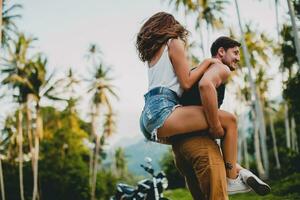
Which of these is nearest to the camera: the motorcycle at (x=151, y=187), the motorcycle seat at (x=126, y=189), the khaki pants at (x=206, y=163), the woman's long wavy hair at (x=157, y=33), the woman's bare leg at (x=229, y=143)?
the khaki pants at (x=206, y=163)

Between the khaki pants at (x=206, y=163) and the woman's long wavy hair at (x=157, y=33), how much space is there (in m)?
0.56

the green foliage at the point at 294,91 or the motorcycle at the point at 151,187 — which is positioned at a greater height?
the green foliage at the point at 294,91

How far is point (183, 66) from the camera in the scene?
229 centimetres

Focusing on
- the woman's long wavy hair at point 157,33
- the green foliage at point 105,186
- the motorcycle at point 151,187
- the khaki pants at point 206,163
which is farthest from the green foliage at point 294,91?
the green foliage at point 105,186

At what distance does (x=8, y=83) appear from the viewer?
3328 cm

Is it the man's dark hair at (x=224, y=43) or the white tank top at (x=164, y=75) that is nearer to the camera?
the white tank top at (x=164, y=75)

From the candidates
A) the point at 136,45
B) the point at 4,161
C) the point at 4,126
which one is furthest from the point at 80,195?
the point at 136,45

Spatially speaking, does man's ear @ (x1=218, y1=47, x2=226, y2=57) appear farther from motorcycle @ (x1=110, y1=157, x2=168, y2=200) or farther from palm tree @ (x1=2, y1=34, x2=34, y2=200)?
palm tree @ (x1=2, y1=34, x2=34, y2=200)

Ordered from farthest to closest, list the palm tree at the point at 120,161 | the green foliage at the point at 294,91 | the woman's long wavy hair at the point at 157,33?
1. the palm tree at the point at 120,161
2. the green foliage at the point at 294,91
3. the woman's long wavy hair at the point at 157,33

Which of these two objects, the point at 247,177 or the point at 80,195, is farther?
the point at 80,195

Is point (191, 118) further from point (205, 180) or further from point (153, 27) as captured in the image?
point (153, 27)

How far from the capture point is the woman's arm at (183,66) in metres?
2.27

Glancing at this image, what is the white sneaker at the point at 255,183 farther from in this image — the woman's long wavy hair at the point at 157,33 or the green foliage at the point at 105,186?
the green foliage at the point at 105,186

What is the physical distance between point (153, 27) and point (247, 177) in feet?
3.18
